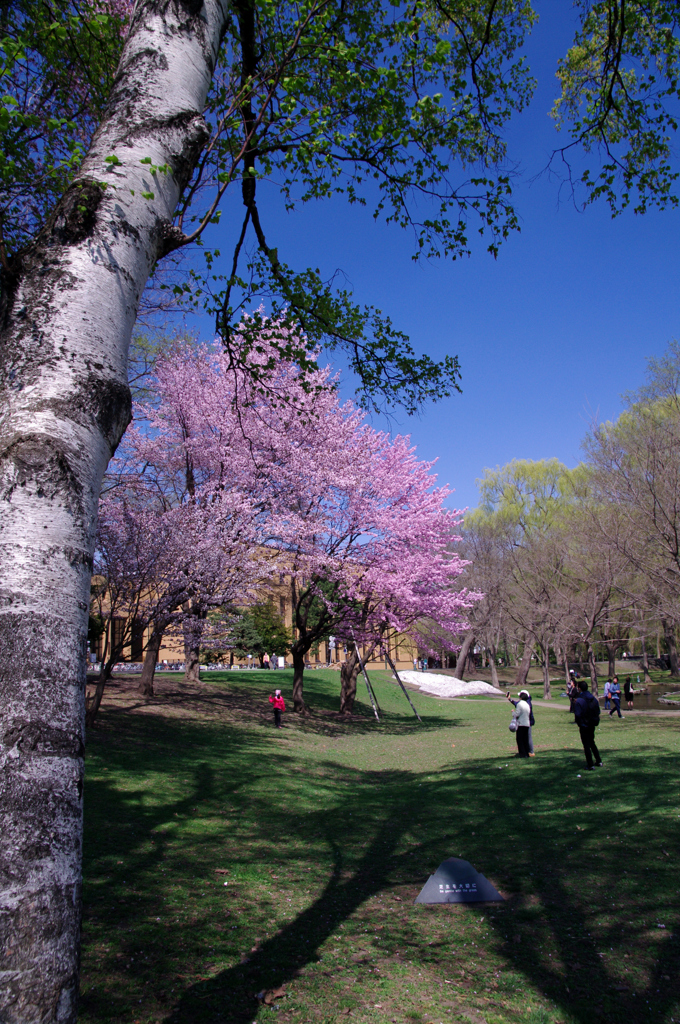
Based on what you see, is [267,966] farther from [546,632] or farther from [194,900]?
[546,632]

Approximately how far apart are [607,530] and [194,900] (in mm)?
21189

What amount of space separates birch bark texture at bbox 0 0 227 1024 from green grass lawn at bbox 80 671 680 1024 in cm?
238

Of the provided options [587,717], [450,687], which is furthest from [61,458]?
[450,687]

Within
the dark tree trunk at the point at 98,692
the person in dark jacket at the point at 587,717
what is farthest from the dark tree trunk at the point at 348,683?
the person in dark jacket at the point at 587,717

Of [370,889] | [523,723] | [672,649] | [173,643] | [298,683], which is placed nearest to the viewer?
[370,889]

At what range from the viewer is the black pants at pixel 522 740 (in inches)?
523

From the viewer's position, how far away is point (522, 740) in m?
13.4

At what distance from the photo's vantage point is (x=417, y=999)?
3750 mm

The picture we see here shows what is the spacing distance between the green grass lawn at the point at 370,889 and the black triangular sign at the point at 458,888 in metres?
0.11

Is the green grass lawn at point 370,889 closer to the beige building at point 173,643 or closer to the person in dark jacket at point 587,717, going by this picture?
the person in dark jacket at point 587,717

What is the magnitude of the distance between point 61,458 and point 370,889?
5.66 metres

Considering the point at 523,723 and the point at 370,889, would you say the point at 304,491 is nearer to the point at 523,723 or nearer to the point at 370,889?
the point at 523,723

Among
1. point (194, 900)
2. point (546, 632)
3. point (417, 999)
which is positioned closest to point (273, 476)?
point (194, 900)

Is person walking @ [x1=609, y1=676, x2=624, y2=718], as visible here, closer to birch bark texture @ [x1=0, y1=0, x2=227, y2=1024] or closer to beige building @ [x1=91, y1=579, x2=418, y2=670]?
beige building @ [x1=91, y1=579, x2=418, y2=670]
